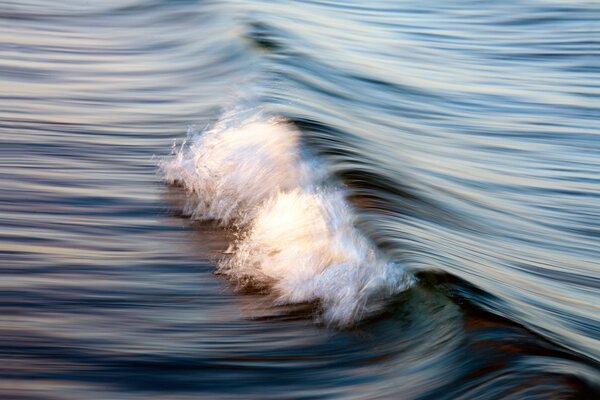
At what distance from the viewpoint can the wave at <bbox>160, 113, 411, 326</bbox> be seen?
16.7 ft

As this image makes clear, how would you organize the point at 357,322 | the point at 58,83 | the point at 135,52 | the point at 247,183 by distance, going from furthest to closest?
the point at 135,52, the point at 58,83, the point at 247,183, the point at 357,322

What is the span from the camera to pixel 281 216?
19.4ft

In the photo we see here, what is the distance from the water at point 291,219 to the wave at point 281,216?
17 millimetres

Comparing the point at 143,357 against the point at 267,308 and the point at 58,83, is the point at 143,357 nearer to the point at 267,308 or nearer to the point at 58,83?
the point at 267,308

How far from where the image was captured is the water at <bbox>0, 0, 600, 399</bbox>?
14.5 ft

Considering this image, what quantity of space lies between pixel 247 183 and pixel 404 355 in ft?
7.61

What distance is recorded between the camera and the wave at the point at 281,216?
16.7ft

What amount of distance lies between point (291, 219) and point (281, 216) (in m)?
0.11

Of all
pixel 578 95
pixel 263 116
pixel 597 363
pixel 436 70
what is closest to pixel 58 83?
pixel 263 116

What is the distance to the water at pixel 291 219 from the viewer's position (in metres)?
4.41

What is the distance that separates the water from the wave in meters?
0.02

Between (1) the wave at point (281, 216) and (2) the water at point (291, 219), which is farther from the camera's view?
(1) the wave at point (281, 216)

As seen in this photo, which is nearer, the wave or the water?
the water

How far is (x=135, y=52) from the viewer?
10531 millimetres
